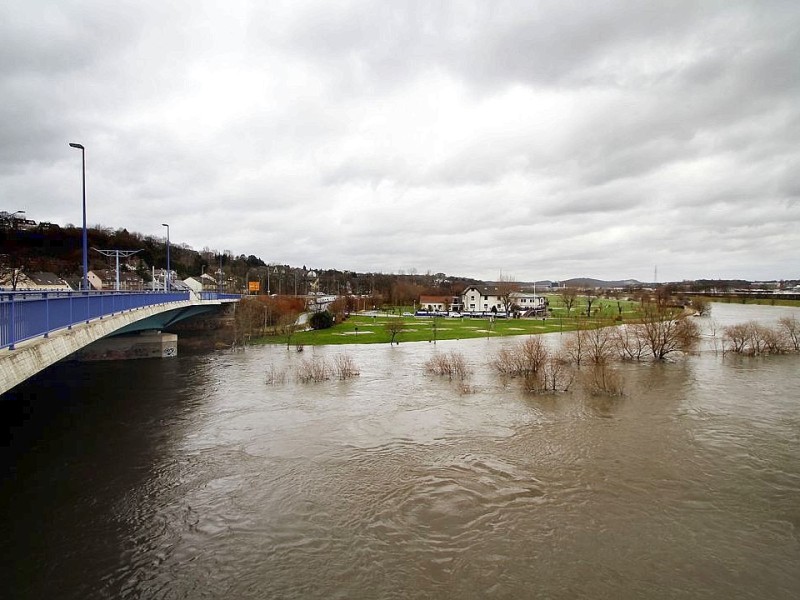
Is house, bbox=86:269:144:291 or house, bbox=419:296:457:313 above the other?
house, bbox=86:269:144:291

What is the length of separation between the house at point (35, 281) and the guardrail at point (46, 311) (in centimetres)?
6108

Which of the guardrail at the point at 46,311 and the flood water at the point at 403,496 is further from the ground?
the guardrail at the point at 46,311

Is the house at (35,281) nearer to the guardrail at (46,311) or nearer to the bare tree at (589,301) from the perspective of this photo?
the guardrail at (46,311)

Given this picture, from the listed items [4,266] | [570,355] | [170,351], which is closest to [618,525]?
[570,355]

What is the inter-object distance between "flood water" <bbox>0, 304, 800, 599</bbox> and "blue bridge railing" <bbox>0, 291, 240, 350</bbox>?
5044 mm

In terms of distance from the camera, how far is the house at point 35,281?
72.7 metres

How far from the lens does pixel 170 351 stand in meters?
43.6

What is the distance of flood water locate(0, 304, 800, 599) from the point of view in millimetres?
10688

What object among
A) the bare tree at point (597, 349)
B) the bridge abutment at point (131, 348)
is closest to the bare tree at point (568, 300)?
the bare tree at point (597, 349)

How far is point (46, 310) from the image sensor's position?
1447cm

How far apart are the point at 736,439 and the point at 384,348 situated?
32875mm

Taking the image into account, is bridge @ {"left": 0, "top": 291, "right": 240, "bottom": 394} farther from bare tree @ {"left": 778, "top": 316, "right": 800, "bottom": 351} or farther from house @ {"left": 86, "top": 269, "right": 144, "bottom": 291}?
house @ {"left": 86, "top": 269, "right": 144, "bottom": 291}

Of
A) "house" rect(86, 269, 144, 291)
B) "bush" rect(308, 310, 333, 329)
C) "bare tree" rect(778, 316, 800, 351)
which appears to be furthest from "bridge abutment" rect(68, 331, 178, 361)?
"house" rect(86, 269, 144, 291)

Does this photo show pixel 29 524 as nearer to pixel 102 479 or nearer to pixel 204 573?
pixel 102 479
